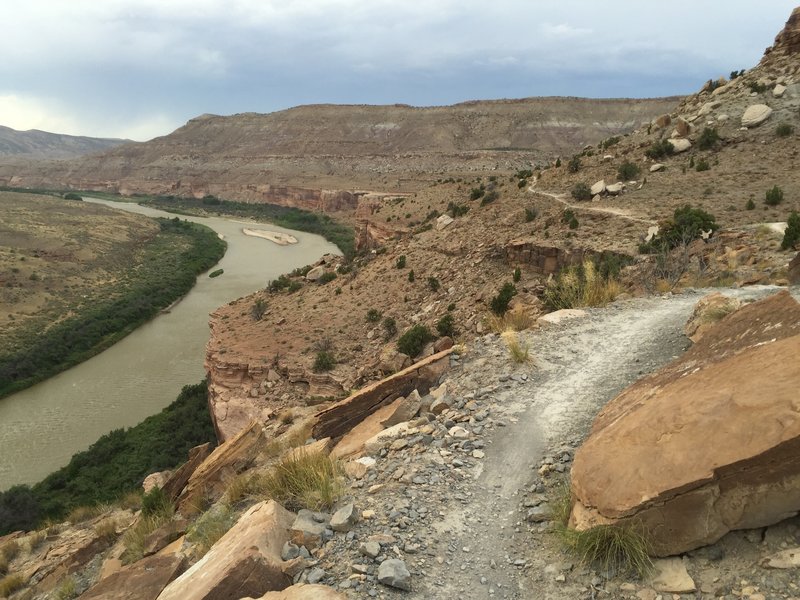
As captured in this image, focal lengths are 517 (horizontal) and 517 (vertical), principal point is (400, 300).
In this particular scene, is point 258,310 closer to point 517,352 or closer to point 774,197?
point 517,352

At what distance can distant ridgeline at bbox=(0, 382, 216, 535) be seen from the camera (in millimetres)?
15766

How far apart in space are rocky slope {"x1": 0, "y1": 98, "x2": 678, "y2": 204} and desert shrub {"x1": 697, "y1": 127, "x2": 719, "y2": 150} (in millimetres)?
50355

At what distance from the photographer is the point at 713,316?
646 cm

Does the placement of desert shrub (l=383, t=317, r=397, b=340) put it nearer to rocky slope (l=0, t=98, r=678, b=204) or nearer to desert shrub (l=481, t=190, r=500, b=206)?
desert shrub (l=481, t=190, r=500, b=206)

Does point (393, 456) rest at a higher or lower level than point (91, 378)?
higher

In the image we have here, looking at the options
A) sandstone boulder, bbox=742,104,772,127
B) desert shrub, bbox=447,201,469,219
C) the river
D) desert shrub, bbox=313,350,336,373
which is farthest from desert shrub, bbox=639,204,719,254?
the river

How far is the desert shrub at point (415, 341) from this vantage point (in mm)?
14336

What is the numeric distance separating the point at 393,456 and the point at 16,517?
51.9 feet

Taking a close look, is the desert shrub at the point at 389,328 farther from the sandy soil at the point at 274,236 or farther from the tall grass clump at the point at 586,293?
the sandy soil at the point at 274,236

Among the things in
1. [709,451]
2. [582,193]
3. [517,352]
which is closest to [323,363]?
[517,352]

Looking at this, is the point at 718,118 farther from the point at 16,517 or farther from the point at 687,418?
the point at 16,517

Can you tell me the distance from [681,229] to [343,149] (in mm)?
92803

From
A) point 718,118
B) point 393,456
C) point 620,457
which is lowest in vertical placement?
point 393,456

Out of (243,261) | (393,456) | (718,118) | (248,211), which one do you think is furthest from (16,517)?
(248,211)
